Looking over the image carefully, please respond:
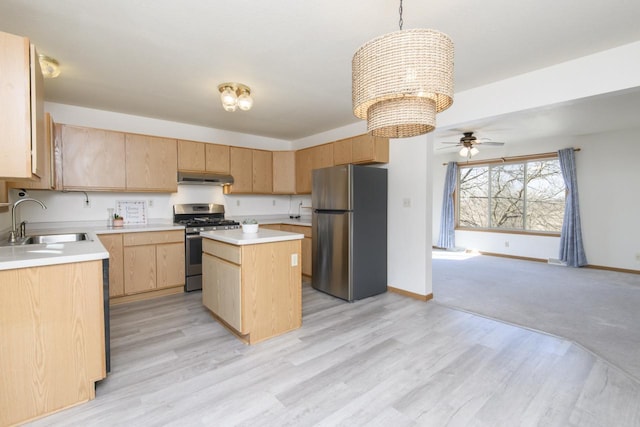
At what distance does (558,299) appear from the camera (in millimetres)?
3623

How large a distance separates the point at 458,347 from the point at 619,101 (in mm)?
3582

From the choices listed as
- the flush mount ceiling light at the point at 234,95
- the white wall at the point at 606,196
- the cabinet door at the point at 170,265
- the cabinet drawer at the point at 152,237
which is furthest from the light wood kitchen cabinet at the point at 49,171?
the white wall at the point at 606,196

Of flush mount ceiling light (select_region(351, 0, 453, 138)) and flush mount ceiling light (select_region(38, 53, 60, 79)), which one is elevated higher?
flush mount ceiling light (select_region(38, 53, 60, 79))

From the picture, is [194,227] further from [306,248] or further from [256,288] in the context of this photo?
[256,288]

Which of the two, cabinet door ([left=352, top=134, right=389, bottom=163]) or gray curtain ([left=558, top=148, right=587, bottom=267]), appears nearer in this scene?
cabinet door ([left=352, top=134, right=389, bottom=163])

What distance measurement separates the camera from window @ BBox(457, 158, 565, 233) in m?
5.87

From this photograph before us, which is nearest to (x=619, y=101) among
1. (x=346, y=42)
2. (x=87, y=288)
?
(x=346, y=42)

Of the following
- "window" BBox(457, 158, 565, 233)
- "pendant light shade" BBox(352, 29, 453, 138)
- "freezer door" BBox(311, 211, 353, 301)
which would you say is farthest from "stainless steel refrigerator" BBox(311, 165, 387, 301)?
"window" BBox(457, 158, 565, 233)

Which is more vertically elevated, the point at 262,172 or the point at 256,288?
the point at 262,172

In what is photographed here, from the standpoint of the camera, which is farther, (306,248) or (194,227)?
(306,248)

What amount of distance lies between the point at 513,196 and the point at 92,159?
7.54 meters

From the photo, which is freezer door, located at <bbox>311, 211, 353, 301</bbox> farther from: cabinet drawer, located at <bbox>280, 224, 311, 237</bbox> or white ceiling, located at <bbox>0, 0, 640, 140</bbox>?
white ceiling, located at <bbox>0, 0, 640, 140</bbox>

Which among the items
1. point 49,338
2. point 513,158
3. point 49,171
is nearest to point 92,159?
point 49,171

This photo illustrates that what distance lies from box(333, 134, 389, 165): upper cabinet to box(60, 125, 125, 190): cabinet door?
9.41 ft
